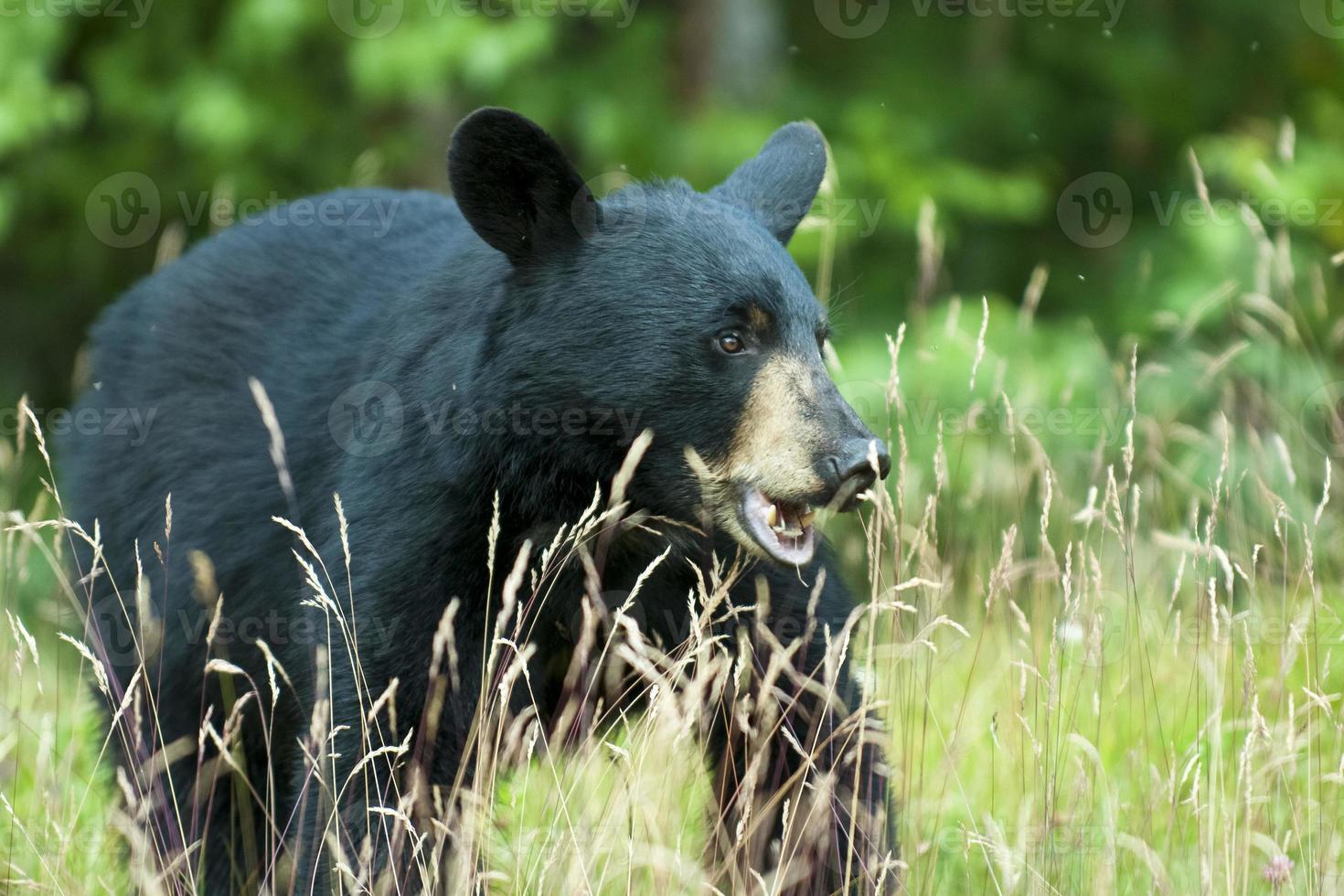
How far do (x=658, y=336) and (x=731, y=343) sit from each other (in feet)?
0.45

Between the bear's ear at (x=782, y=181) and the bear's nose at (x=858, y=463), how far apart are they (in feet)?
2.59

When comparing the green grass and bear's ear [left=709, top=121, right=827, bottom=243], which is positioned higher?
bear's ear [left=709, top=121, right=827, bottom=243]

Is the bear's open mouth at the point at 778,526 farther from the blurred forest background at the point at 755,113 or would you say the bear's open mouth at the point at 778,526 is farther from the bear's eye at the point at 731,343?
the blurred forest background at the point at 755,113

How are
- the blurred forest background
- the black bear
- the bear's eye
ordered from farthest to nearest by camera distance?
the blurred forest background → the bear's eye → the black bear

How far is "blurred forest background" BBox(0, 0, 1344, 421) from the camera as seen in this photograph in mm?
6453

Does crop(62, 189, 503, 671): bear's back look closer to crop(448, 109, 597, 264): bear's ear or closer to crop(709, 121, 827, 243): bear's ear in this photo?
crop(448, 109, 597, 264): bear's ear

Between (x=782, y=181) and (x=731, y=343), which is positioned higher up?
(x=782, y=181)

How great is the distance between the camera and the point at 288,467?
3.34 metres

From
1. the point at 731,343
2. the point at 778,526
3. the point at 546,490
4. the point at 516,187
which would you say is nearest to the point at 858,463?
the point at 778,526

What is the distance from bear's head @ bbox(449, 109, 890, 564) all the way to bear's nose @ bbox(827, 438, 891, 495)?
0.10 m

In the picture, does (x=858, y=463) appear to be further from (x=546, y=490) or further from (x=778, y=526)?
(x=546, y=490)

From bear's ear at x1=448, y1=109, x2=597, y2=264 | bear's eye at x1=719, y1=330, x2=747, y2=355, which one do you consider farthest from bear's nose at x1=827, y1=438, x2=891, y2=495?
bear's ear at x1=448, y1=109, x2=597, y2=264

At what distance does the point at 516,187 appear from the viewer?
9.52 feet

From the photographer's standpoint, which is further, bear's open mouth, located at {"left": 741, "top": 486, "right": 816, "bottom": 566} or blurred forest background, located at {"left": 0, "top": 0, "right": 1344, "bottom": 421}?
blurred forest background, located at {"left": 0, "top": 0, "right": 1344, "bottom": 421}
